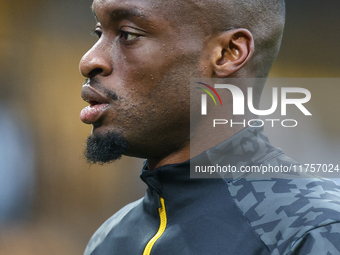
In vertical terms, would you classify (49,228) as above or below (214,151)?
below

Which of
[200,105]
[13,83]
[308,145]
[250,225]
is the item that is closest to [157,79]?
[200,105]

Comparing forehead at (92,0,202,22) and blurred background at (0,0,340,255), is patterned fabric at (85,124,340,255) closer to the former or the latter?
forehead at (92,0,202,22)

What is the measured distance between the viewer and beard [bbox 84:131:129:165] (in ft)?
3.18

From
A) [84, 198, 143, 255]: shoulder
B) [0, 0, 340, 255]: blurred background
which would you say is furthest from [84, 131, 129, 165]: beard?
[0, 0, 340, 255]: blurred background

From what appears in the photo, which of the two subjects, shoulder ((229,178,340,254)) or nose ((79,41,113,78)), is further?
nose ((79,41,113,78))

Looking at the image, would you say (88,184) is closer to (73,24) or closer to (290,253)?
(73,24)

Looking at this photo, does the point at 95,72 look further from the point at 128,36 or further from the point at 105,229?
the point at 105,229

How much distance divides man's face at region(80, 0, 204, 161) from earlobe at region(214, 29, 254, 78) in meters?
0.06

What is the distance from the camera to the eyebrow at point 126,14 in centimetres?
93

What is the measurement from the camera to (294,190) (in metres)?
0.84

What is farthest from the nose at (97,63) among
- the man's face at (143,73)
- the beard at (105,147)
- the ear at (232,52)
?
the ear at (232,52)

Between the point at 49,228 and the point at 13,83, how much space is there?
119 centimetres

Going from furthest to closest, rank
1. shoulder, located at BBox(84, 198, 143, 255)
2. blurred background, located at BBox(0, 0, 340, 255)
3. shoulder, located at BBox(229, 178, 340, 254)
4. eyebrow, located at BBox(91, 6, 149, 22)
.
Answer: blurred background, located at BBox(0, 0, 340, 255)
shoulder, located at BBox(84, 198, 143, 255)
eyebrow, located at BBox(91, 6, 149, 22)
shoulder, located at BBox(229, 178, 340, 254)

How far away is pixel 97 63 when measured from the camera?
0.96 meters
